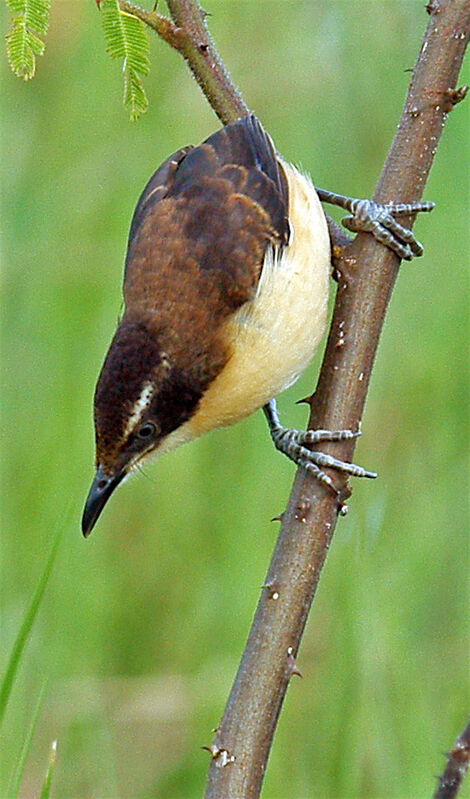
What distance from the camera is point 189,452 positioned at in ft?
18.9

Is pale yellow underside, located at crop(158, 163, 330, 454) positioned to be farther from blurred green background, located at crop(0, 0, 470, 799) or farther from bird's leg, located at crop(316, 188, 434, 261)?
blurred green background, located at crop(0, 0, 470, 799)

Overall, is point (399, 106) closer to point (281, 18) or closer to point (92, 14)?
point (281, 18)

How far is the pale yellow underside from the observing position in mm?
3838

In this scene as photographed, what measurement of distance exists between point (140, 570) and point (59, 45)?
258 cm

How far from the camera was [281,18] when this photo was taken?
621 cm

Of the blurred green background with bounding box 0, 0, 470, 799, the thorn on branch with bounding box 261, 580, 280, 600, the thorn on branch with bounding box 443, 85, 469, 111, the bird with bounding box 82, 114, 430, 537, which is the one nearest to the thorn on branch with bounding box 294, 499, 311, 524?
the thorn on branch with bounding box 261, 580, 280, 600

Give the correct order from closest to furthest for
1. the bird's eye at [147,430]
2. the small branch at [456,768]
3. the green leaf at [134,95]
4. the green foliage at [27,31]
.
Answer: the small branch at [456,768] → the green foliage at [27,31] → the green leaf at [134,95] → the bird's eye at [147,430]

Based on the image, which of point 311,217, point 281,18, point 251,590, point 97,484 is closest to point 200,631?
point 251,590

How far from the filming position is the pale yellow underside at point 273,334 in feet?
12.6

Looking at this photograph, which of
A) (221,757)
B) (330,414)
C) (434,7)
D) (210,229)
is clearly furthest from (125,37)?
(221,757)

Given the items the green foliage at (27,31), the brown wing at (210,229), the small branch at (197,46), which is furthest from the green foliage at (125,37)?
the brown wing at (210,229)

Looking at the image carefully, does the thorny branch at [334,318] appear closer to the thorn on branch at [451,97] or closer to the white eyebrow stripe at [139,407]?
the thorn on branch at [451,97]

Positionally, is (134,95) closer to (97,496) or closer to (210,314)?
(210,314)

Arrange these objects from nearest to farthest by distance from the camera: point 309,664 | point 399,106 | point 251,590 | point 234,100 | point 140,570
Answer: point 234,100 → point 251,590 → point 309,664 → point 140,570 → point 399,106
